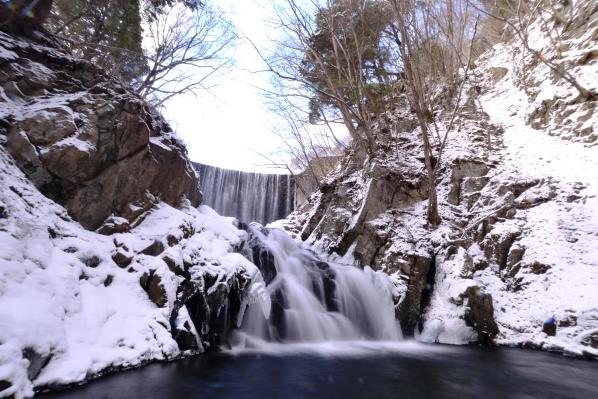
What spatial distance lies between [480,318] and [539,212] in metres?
3.22

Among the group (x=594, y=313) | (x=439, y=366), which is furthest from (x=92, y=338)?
(x=594, y=313)

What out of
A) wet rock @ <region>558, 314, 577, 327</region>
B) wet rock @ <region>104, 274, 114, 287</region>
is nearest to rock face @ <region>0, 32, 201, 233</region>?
wet rock @ <region>104, 274, 114, 287</region>

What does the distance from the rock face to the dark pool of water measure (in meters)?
2.82

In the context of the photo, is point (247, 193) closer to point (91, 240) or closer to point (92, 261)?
point (91, 240)

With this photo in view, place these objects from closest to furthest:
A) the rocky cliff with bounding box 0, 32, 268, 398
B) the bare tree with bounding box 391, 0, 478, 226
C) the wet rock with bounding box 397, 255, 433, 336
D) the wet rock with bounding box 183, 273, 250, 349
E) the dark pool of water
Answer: the rocky cliff with bounding box 0, 32, 268, 398 → the dark pool of water → the wet rock with bounding box 183, 273, 250, 349 → the wet rock with bounding box 397, 255, 433, 336 → the bare tree with bounding box 391, 0, 478, 226

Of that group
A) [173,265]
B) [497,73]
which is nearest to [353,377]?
[173,265]

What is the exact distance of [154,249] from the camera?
5.54 metres

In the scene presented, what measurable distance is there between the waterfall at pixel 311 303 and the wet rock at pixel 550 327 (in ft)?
9.40

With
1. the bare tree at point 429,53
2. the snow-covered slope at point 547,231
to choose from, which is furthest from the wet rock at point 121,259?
the bare tree at point 429,53

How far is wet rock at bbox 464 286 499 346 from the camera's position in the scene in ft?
22.3

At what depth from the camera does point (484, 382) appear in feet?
14.8

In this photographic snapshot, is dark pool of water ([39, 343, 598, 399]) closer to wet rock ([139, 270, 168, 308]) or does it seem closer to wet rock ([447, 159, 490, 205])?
wet rock ([139, 270, 168, 308])

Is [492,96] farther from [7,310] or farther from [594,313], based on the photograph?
[7,310]

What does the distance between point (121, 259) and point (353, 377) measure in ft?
13.1
